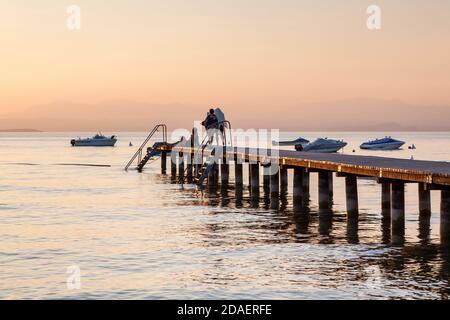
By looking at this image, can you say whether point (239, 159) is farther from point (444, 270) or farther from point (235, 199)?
point (444, 270)

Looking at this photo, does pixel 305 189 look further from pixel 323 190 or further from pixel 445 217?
pixel 445 217

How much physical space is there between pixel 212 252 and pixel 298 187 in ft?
47.0

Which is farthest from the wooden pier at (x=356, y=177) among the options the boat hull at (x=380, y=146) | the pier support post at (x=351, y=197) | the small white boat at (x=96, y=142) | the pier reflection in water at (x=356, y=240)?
the small white boat at (x=96, y=142)

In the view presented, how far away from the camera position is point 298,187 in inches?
1394

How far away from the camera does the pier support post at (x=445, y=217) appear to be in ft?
72.7

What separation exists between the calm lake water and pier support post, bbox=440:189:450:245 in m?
0.55

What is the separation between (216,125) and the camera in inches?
1663

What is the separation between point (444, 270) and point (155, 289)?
6.98 metres

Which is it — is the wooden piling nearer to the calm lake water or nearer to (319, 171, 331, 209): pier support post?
the calm lake water

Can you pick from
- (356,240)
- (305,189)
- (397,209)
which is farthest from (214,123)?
(356,240)

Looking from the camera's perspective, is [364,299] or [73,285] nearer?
[364,299]

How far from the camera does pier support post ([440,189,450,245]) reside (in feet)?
72.7

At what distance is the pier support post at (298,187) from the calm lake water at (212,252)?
1.92 feet
